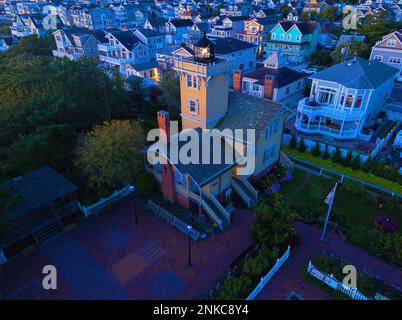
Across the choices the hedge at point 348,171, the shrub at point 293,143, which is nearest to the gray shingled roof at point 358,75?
the shrub at point 293,143

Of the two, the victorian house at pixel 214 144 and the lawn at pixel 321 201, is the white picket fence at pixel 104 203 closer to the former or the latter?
the victorian house at pixel 214 144

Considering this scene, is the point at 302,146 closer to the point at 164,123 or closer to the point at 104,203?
the point at 164,123

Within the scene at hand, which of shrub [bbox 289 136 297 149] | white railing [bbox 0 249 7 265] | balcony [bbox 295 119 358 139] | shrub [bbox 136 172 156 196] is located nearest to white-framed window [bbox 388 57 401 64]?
balcony [bbox 295 119 358 139]

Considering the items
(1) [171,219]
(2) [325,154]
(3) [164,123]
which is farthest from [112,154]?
(2) [325,154]

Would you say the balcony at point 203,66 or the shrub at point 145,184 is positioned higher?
the balcony at point 203,66
